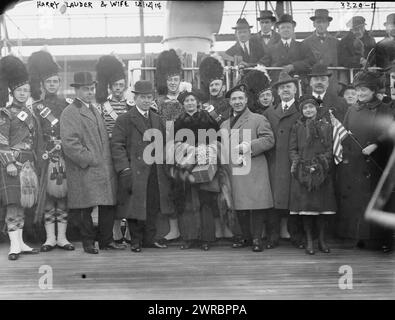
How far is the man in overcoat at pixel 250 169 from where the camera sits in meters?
4.76

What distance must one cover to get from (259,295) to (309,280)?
40cm

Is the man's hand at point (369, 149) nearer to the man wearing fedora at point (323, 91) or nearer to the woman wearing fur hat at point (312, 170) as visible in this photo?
the woman wearing fur hat at point (312, 170)

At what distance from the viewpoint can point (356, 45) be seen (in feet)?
15.7

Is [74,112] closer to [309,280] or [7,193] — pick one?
[7,193]

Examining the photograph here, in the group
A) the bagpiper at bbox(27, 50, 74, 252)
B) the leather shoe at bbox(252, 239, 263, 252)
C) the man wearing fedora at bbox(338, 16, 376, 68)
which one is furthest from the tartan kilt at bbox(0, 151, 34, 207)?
the man wearing fedora at bbox(338, 16, 376, 68)

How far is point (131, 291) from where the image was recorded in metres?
3.53

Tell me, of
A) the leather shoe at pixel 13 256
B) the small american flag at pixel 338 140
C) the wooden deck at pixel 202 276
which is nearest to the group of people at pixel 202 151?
the small american flag at pixel 338 140

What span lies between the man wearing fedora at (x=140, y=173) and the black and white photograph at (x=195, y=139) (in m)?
0.01

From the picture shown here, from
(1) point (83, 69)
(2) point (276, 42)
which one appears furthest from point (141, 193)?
(2) point (276, 42)

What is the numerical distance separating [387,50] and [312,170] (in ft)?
3.54

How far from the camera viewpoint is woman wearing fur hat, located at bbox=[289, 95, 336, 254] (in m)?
4.55

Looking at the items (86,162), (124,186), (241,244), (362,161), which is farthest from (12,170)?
(362,161)

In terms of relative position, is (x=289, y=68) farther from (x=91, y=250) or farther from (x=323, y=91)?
(x=91, y=250)

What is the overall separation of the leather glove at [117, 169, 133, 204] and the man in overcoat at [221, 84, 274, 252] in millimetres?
806
